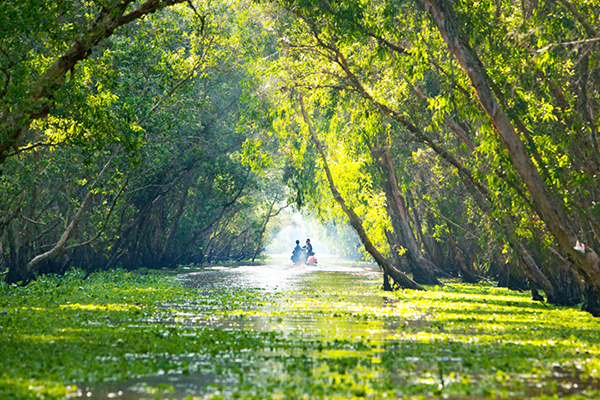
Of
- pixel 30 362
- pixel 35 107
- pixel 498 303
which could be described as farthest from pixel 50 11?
pixel 498 303

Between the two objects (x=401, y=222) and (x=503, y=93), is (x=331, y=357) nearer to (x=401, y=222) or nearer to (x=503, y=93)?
(x=503, y=93)

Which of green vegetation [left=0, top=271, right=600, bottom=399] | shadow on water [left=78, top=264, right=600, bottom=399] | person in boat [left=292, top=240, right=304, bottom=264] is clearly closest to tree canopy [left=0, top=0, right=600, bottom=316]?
green vegetation [left=0, top=271, right=600, bottom=399]

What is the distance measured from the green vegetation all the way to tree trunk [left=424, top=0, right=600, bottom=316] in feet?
3.88

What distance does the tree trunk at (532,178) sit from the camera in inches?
461

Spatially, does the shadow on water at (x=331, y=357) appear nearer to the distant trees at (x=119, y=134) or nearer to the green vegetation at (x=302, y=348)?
the green vegetation at (x=302, y=348)

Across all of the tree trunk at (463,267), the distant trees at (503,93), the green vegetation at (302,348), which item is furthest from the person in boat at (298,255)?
the green vegetation at (302,348)

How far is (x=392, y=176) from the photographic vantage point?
2628 centimetres

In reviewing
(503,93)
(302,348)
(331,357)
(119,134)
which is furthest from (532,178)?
(119,134)

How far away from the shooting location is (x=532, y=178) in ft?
38.8

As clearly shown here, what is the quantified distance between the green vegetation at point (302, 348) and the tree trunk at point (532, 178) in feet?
3.88

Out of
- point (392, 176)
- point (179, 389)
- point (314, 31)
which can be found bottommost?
point (179, 389)

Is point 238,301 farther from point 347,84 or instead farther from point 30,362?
point 30,362

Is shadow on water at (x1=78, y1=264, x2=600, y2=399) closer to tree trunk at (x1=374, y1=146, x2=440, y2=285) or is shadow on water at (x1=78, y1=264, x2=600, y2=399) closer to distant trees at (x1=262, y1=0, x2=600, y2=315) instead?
distant trees at (x1=262, y1=0, x2=600, y2=315)

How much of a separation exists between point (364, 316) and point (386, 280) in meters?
8.57
